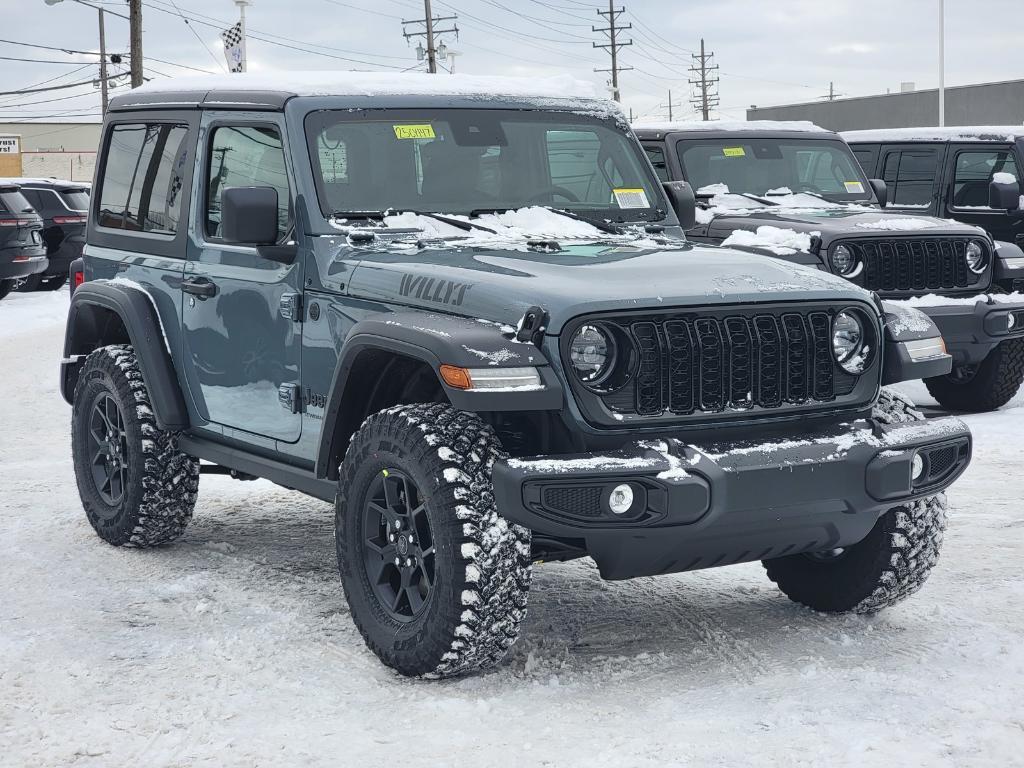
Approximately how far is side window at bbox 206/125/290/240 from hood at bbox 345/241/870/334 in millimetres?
499

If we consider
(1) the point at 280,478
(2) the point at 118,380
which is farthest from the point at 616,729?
(2) the point at 118,380

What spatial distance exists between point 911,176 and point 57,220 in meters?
14.3

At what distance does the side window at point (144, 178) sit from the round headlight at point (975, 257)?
226 inches

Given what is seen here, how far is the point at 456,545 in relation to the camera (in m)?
4.31

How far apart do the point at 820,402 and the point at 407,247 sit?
1571 millimetres

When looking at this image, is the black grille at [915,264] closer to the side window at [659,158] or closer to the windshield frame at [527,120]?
the side window at [659,158]

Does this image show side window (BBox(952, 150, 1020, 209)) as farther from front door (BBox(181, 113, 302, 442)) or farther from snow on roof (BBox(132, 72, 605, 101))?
front door (BBox(181, 113, 302, 442))

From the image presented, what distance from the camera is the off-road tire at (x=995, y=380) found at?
10328 millimetres

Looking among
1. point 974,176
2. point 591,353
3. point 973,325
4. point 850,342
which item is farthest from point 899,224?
point 591,353

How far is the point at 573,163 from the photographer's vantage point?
5977 mm

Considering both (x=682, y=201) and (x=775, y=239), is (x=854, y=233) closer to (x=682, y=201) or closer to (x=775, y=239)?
(x=775, y=239)

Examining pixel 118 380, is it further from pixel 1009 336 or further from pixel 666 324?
pixel 1009 336

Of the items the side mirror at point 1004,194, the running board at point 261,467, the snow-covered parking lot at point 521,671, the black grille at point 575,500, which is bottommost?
the snow-covered parking lot at point 521,671

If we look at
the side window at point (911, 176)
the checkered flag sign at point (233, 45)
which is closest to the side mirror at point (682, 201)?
the side window at point (911, 176)
